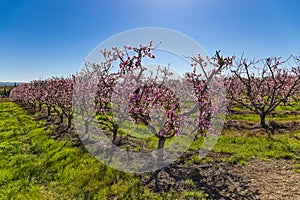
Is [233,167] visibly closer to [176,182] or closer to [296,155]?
[176,182]

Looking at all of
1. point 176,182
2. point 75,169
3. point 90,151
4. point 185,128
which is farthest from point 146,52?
point 90,151

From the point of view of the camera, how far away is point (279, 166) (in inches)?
266

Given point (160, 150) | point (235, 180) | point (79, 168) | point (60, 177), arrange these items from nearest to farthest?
1. point (235, 180)
2. point (60, 177)
3. point (79, 168)
4. point (160, 150)

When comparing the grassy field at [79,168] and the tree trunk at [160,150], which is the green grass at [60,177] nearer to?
the grassy field at [79,168]

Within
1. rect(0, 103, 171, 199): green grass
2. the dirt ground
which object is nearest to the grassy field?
rect(0, 103, 171, 199): green grass

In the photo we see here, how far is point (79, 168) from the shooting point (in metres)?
7.23

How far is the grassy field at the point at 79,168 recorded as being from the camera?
18.8 feet

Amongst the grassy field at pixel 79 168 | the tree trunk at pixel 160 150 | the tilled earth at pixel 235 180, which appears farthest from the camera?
the tree trunk at pixel 160 150

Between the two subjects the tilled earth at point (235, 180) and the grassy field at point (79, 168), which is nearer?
the tilled earth at point (235, 180)

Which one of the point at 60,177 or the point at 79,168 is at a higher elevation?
the point at 79,168

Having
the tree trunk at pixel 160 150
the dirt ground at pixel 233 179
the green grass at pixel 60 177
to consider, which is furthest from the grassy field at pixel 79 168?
the tree trunk at pixel 160 150

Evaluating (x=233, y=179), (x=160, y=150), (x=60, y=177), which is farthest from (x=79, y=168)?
(x=233, y=179)

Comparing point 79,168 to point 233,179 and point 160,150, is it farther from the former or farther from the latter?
point 233,179

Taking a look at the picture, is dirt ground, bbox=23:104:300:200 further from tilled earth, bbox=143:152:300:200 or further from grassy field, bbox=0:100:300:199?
grassy field, bbox=0:100:300:199
